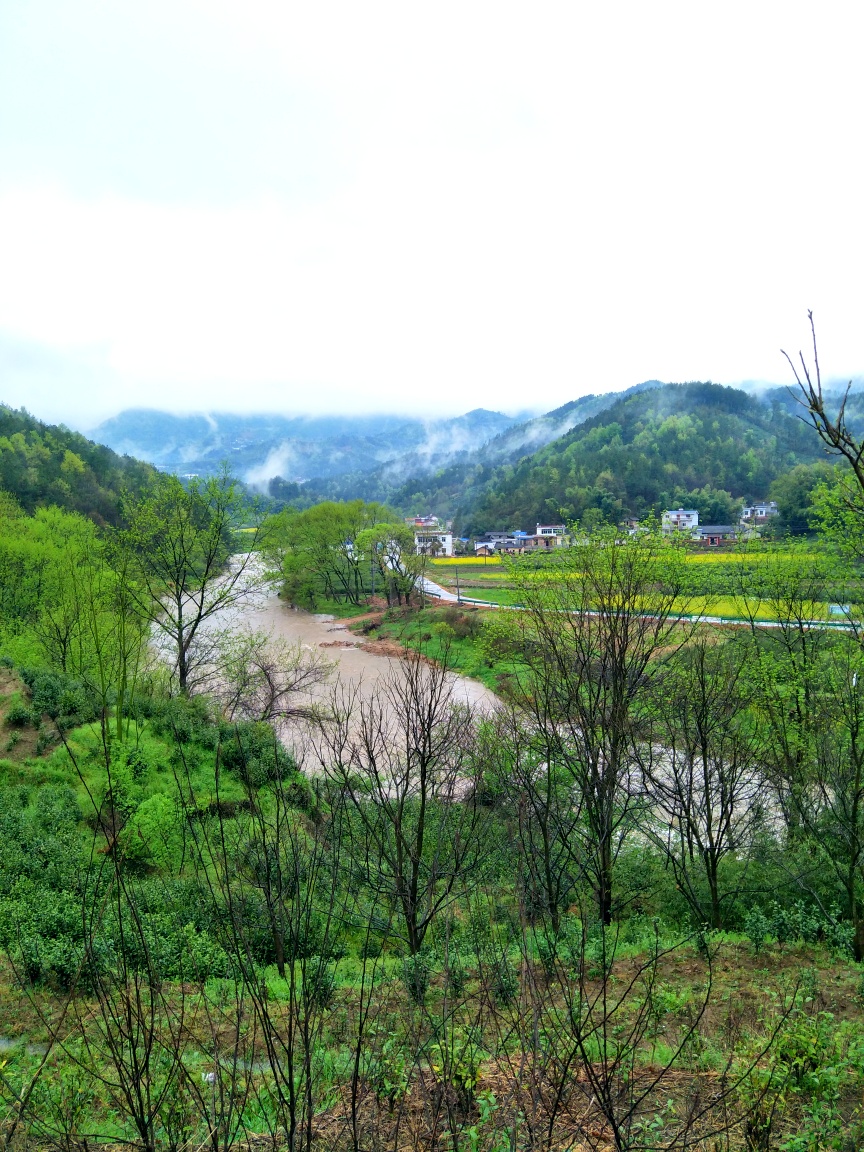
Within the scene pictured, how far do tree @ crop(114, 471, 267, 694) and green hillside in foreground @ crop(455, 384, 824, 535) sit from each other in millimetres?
55636

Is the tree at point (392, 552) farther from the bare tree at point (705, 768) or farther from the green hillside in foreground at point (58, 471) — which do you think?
the bare tree at point (705, 768)

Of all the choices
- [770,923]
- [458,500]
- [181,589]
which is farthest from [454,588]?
[458,500]

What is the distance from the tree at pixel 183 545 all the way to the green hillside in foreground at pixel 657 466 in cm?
5564

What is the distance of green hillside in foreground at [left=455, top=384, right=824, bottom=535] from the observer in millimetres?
83312

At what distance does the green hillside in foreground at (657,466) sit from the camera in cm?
8331

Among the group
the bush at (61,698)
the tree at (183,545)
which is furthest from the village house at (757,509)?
the bush at (61,698)

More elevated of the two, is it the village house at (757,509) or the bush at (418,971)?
the village house at (757,509)

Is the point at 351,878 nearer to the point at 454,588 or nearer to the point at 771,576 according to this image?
the point at 771,576

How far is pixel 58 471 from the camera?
188 ft

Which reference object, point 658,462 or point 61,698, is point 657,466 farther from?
point 61,698

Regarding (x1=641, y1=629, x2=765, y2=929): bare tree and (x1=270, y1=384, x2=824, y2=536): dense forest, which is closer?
(x1=641, y1=629, x2=765, y2=929): bare tree

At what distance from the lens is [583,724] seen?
6828mm

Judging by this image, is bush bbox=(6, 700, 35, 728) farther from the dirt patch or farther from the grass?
the grass

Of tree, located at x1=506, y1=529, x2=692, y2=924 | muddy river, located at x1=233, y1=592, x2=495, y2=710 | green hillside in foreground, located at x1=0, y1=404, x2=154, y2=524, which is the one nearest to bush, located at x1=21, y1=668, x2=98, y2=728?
muddy river, located at x1=233, y1=592, x2=495, y2=710
